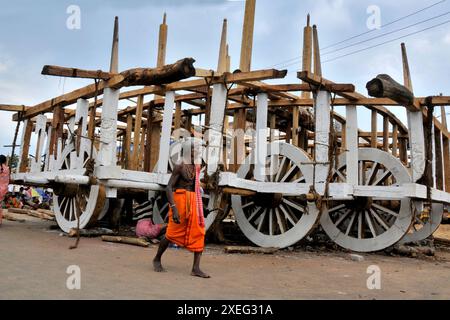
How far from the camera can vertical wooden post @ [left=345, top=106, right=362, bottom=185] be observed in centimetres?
809

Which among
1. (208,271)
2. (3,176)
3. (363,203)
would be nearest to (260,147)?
(363,203)

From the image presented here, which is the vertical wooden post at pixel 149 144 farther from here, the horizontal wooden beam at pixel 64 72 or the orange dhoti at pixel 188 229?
the orange dhoti at pixel 188 229

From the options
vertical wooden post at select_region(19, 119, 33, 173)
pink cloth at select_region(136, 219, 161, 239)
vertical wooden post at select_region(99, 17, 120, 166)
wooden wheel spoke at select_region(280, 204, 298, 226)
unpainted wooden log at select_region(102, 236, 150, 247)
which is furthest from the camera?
vertical wooden post at select_region(19, 119, 33, 173)

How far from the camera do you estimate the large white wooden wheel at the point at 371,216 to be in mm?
7789

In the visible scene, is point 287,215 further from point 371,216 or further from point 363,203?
point 371,216

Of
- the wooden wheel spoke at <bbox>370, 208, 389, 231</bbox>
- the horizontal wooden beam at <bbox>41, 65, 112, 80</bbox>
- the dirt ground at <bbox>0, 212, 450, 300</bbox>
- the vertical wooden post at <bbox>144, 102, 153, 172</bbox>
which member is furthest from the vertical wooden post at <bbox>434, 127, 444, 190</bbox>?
the horizontal wooden beam at <bbox>41, 65, 112, 80</bbox>

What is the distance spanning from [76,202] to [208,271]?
13.7 ft

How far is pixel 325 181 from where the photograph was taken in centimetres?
760

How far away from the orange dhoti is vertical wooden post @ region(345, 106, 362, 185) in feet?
13.1

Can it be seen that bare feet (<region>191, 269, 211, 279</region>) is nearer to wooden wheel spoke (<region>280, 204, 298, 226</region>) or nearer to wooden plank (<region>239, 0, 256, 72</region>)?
wooden wheel spoke (<region>280, 204, 298, 226</region>)

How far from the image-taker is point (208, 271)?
5.30 m

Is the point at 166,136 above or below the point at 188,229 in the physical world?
above

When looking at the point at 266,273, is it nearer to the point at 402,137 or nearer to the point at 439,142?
the point at 439,142

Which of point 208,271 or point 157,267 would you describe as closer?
point 157,267
